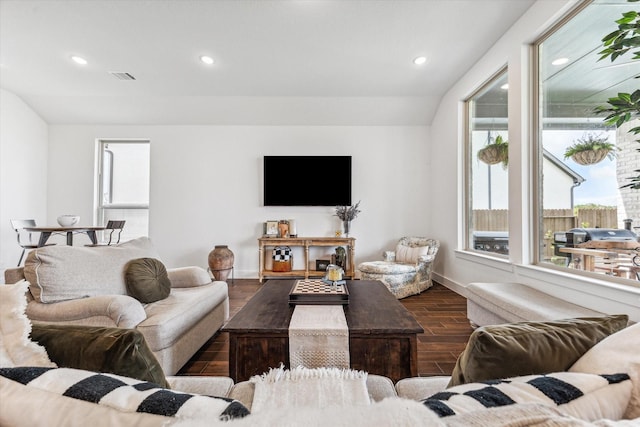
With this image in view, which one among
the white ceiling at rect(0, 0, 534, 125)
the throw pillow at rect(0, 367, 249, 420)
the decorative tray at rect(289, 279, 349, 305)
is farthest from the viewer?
the white ceiling at rect(0, 0, 534, 125)

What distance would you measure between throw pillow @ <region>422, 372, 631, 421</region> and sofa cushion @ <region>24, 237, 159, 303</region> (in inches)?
81.0

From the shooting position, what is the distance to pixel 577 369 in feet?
2.13

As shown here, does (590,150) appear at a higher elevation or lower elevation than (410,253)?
higher

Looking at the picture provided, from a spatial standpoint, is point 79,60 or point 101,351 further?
point 79,60

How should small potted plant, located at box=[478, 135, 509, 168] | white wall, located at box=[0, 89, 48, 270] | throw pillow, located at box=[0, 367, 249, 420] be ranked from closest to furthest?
throw pillow, located at box=[0, 367, 249, 420]
small potted plant, located at box=[478, 135, 509, 168]
white wall, located at box=[0, 89, 48, 270]

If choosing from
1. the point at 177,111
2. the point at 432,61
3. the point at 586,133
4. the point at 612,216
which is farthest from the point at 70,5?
the point at 612,216

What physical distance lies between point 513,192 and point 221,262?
384cm

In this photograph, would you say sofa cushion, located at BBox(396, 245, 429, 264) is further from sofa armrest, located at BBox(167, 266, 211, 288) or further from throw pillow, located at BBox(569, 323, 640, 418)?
throw pillow, located at BBox(569, 323, 640, 418)

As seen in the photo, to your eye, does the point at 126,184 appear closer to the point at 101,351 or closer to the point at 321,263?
the point at 321,263

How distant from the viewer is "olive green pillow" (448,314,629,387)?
67cm

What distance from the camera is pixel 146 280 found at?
6.79 ft

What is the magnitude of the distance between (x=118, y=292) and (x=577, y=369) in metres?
2.34

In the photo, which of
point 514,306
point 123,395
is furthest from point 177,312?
point 514,306

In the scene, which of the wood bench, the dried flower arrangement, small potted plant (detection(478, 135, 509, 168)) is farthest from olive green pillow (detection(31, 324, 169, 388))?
the dried flower arrangement
